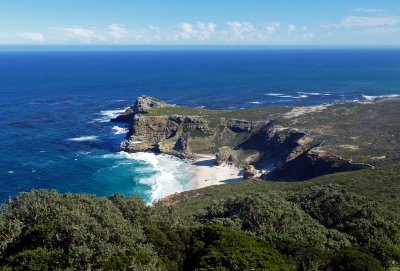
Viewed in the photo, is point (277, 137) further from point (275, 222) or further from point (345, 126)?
Answer: point (275, 222)

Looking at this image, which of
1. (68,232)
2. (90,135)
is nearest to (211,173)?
(90,135)

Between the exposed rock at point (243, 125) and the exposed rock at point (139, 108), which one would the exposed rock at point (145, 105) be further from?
the exposed rock at point (243, 125)

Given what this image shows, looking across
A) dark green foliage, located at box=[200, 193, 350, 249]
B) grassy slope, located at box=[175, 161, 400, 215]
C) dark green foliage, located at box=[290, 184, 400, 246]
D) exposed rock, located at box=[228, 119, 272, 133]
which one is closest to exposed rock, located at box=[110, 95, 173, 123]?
exposed rock, located at box=[228, 119, 272, 133]

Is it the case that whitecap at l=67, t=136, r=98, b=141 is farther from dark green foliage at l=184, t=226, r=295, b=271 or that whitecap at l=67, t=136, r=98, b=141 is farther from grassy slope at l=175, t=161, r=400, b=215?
dark green foliage at l=184, t=226, r=295, b=271

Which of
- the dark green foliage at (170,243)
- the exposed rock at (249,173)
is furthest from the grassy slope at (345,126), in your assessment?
the dark green foliage at (170,243)

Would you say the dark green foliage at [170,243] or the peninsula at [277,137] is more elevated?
the dark green foliage at [170,243]

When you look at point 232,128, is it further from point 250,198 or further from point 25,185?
point 250,198
